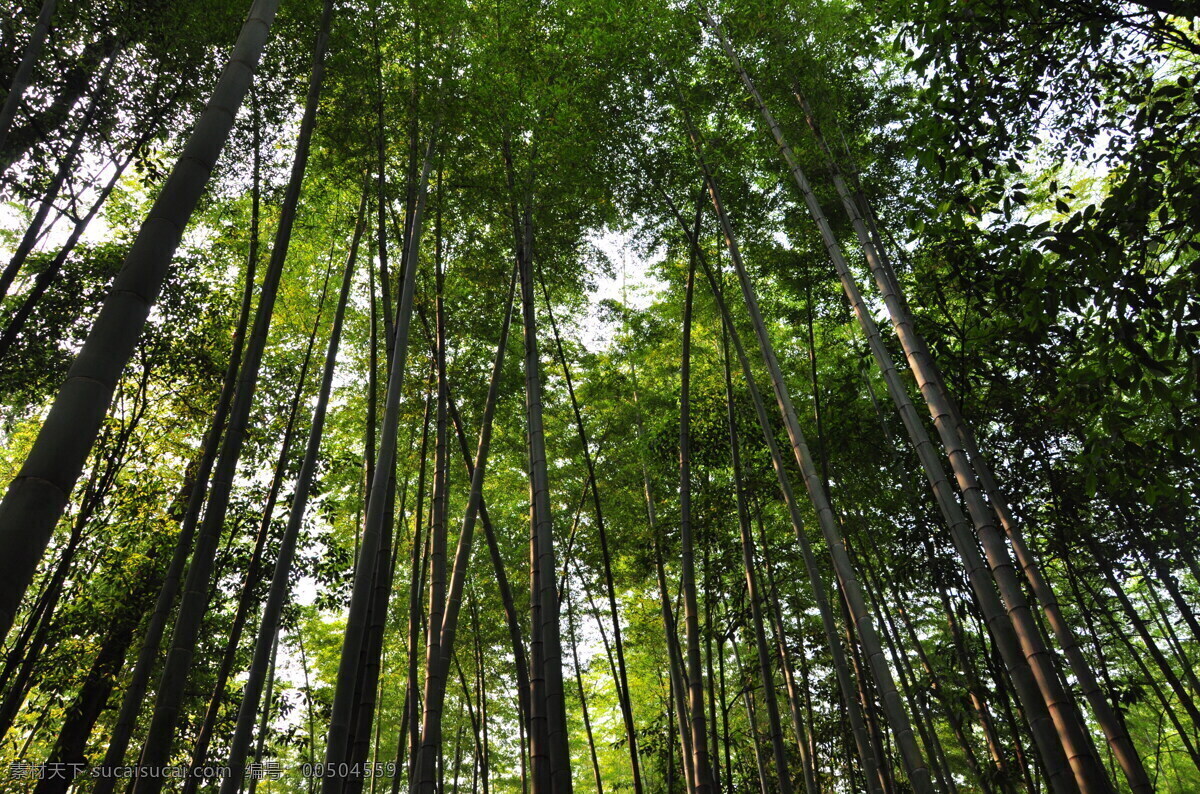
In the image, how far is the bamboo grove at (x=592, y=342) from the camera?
2.33m

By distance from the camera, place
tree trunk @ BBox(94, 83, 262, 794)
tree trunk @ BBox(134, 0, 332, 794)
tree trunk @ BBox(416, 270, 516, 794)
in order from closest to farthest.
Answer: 1. tree trunk @ BBox(134, 0, 332, 794)
2. tree trunk @ BBox(94, 83, 262, 794)
3. tree trunk @ BBox(416, 270, 516, 794)

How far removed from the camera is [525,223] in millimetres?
5055

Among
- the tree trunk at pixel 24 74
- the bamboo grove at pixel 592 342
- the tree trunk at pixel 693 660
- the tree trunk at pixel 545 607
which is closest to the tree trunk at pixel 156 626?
the bamboo grove at pixel 592 342

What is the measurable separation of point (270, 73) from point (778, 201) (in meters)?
4.36

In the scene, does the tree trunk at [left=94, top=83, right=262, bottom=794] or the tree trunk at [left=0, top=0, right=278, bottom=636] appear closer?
the tree trunk at [left=0, top=0, right=278, bottom=636]

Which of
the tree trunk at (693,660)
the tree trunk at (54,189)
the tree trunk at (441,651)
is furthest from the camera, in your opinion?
the tree trunk at (693,660)

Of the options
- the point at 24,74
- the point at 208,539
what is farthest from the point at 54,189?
the point at 208,539

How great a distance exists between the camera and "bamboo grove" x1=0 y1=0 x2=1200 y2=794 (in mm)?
2330

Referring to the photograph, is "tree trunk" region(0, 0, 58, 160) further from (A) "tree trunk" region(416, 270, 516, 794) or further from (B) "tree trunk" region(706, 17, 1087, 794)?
(B) "tree trunk" region(706, 17, 1087, 794)

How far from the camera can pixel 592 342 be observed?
8.72 m

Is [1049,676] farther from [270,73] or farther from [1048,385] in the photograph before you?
[270,73]

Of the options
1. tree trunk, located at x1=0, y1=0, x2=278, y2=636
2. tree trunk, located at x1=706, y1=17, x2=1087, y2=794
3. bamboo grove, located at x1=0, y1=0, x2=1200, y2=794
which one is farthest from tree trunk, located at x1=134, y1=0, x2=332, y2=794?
tree trunk, located at x1=706, y1=17, x2=1087, y2=794

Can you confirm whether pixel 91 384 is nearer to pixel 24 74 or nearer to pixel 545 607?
pixel 24 74

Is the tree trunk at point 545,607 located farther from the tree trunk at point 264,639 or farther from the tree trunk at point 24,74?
the tree trunk at point 24,74
